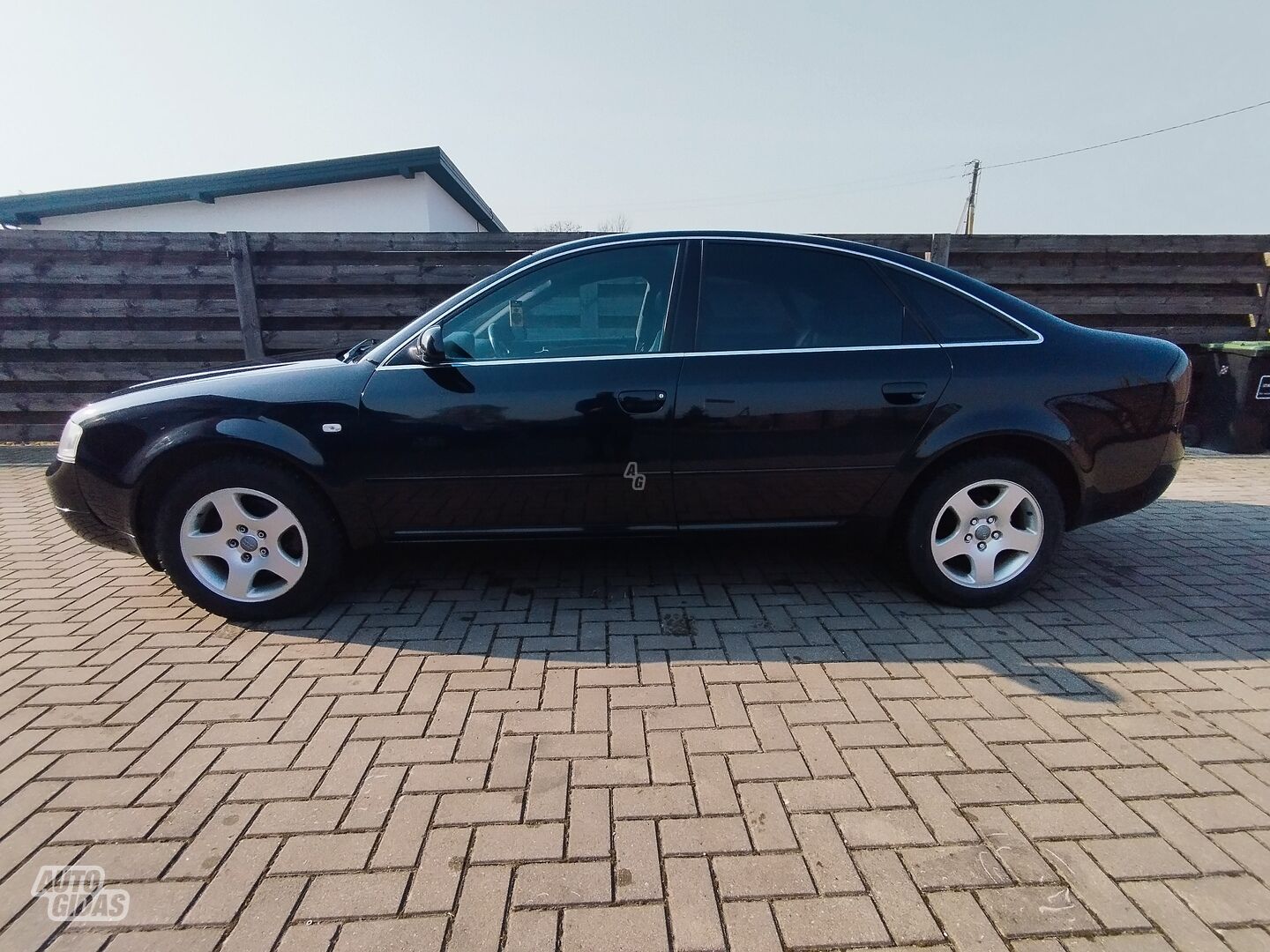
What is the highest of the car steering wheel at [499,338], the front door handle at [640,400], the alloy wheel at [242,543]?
the car steering wheel at [499,338]

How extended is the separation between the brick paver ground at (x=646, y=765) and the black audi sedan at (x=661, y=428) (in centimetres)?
41

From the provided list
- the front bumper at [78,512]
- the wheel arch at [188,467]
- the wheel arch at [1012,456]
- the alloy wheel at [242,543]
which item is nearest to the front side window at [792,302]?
the wheel arch at [1012,456]

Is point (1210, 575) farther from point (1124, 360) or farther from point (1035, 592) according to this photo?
point (1124, 360)

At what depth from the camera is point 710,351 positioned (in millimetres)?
2879

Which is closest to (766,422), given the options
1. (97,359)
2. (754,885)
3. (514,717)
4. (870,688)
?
(870,688)

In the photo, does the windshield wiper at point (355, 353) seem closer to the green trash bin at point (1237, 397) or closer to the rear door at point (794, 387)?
the rear door at point (794, 387)

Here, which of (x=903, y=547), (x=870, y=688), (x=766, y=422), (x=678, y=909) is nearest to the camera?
(x=678, y=909)

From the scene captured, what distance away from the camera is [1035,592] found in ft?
10.6

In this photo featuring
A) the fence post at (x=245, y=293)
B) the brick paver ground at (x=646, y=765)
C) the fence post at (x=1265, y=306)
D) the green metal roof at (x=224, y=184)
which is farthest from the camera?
the green metal roof at (x=224, y=184)

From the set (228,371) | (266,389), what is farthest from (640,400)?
(228,371)

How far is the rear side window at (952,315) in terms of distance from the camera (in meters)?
2.93

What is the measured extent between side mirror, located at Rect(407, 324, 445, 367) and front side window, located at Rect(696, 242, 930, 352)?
1.14m

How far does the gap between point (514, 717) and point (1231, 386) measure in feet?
24.9

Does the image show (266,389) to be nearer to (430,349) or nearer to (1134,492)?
(430,349)
